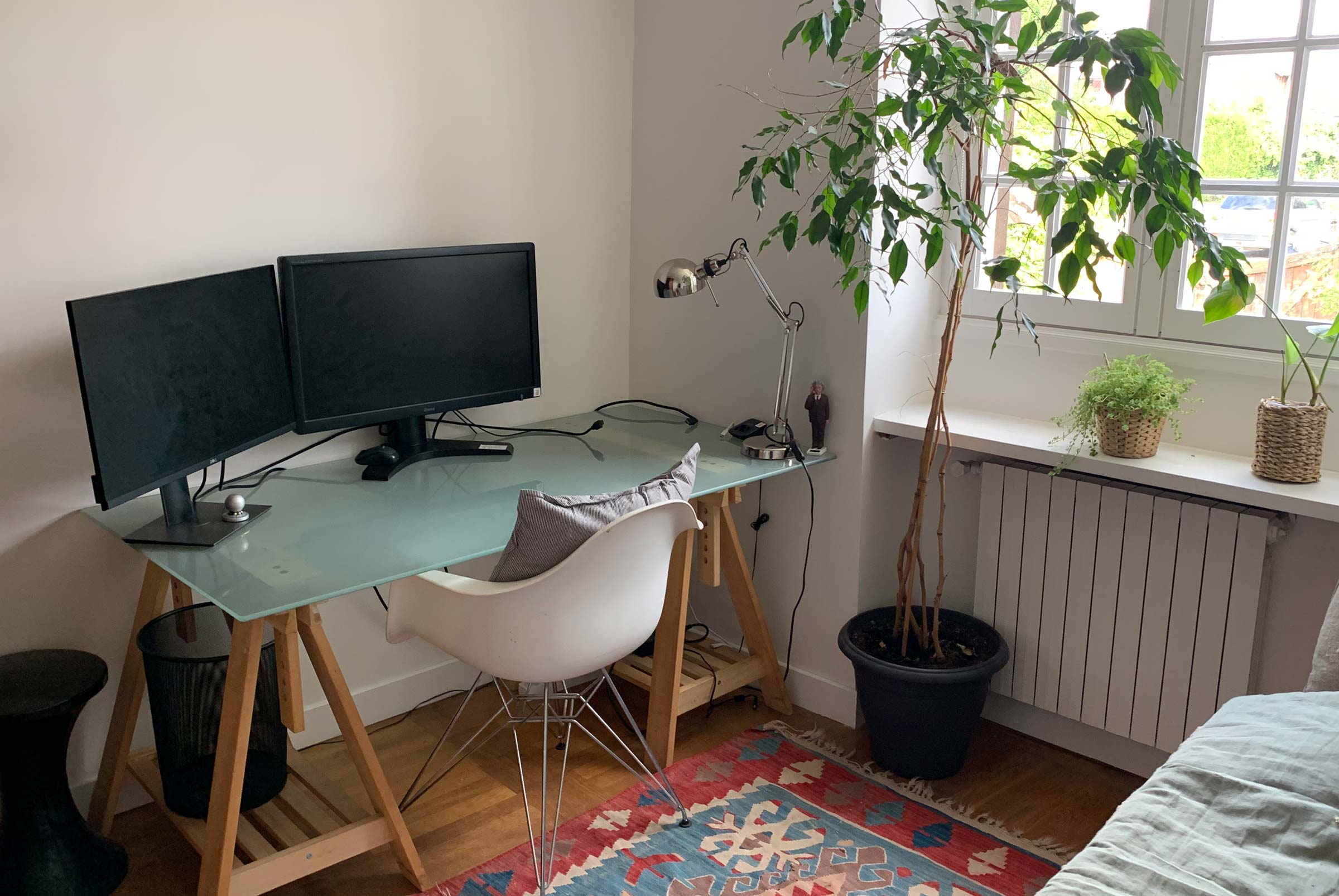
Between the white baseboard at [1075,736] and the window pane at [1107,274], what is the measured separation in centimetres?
104

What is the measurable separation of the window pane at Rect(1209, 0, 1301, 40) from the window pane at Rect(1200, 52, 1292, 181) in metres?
0.04

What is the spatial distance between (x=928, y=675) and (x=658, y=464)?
31.3 inches

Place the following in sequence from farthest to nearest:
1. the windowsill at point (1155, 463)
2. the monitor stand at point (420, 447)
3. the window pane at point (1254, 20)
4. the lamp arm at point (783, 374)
→ the lamp arm at point (783, 374) < the monitor stand at point (420, 447) < the window pane at point (1254, 20) < the windowsill at point (1155, 463)

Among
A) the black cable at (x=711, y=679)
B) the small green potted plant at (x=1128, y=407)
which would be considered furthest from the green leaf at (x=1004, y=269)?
the black cable at (x=711, y=679)

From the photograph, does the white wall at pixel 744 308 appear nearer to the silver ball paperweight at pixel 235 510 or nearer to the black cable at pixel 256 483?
the black cable at pixel 256 483

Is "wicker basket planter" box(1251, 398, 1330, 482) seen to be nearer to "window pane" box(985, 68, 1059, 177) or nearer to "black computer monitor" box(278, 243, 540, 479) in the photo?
"window pane" box(985, 68, 1059, 177)

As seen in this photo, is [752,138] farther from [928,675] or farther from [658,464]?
[928,675]

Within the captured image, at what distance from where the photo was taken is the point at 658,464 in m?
2.68

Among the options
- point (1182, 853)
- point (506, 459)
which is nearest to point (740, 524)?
point (506, 459)

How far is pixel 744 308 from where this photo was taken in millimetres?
2986

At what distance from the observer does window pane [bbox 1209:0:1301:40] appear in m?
2.29

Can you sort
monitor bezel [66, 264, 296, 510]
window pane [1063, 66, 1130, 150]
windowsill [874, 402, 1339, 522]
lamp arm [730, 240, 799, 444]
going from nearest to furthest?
monitor bezel [66, 264, 296, 510] < windowsill [874, 402, 1339, 522] < window pane [1063, 66, 1130, 150] < lamp arm [730, 240, 799, 444]

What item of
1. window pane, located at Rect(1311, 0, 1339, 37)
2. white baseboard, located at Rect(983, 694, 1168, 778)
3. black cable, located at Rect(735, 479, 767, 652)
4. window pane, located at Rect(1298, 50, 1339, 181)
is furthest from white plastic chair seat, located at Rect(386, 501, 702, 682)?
window pane, located at Rect(1311, 0, 1339, 37)

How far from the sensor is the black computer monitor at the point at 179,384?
1.93 metres
